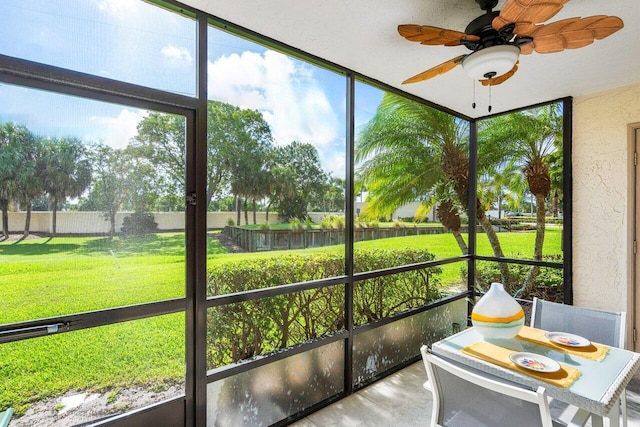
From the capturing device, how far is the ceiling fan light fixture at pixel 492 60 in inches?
61.6

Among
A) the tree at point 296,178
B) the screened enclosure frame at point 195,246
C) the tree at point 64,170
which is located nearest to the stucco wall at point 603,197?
the screened enclosure frame at point 195,246

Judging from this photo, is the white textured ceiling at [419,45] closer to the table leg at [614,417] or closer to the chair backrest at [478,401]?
the chair backrest at [478,401]

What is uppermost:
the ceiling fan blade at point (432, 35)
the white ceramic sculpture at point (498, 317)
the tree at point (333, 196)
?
the ceiling fan blade at point (432, 35)

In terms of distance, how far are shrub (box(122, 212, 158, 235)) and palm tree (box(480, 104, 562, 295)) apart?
3488mm

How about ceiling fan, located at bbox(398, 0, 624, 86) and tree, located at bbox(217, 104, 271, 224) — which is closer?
ceiling fan, located at bbox(398, 0, 624, 86)

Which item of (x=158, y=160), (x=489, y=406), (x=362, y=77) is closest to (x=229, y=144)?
(x=158, y=160)

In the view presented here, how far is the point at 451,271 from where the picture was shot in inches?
145

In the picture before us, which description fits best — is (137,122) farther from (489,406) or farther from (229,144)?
(489,406)

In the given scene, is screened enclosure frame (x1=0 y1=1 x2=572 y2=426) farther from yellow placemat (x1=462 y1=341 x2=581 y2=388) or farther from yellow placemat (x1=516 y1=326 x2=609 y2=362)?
yellow placemat (x1=516 y1=326 x2=609 y2=362)

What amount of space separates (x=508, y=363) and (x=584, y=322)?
874 mm

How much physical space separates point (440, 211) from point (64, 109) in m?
3.33

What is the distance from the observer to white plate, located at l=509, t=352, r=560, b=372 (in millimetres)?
1474

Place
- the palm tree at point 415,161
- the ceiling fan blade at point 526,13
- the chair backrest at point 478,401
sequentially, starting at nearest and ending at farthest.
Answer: the chair backrest at point 478,401 < the ceiling fan blade at point 526,13 < the palm tree at point 415,161

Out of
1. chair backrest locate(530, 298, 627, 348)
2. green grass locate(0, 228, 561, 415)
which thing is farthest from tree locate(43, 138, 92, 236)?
chair backrest locate(530, 298, 627, 348)
